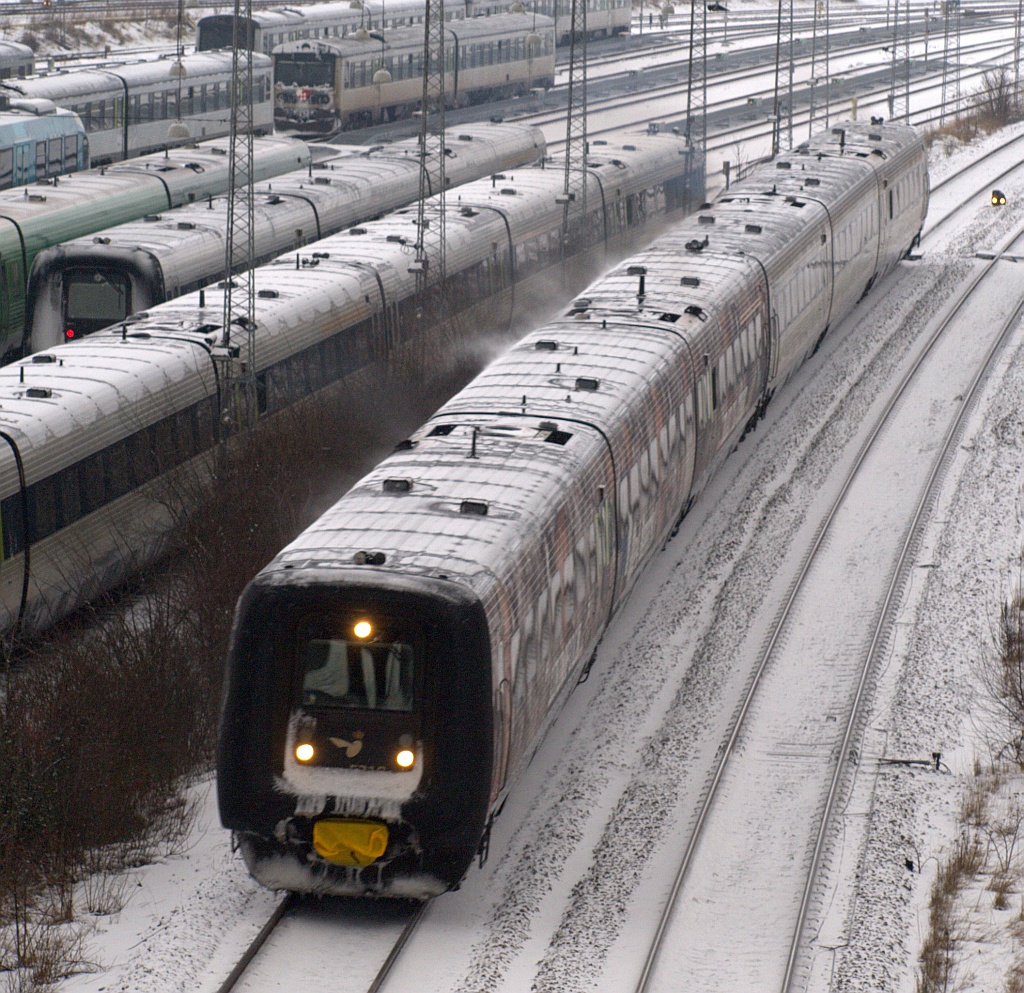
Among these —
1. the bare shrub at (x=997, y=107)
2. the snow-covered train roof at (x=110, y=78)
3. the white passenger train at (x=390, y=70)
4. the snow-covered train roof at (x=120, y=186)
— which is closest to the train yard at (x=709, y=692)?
the snow-covered train roof at (x=120, y=186)

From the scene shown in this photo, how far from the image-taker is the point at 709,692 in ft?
51.8

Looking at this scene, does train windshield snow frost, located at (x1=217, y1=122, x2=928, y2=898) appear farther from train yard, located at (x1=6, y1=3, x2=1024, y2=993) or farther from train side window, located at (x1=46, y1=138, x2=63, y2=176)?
train side window, located at (x1=46, y1=138, x2=63, y2=176)

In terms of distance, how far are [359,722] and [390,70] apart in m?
45.4

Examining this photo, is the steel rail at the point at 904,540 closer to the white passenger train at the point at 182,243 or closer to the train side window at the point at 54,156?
the white passenger train at the point at 182,243

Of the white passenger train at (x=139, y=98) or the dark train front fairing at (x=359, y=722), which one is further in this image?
the white passenger train at (x=139, y=98)

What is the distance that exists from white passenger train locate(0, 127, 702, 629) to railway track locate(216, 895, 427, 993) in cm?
595

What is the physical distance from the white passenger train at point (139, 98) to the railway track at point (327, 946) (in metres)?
31.9

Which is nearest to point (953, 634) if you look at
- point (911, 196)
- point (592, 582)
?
point (592, 582)

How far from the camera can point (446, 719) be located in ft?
36.0

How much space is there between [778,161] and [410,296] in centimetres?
946

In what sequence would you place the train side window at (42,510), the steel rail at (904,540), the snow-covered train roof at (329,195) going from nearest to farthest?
the steel rail at (904,540), the train side window at (42,510), the snow-covered train roof at (329,195)

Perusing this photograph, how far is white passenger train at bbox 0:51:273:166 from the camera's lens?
42.7m

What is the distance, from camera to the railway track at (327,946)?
10.8 metres

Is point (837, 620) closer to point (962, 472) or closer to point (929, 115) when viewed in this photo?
point (962, 472)
